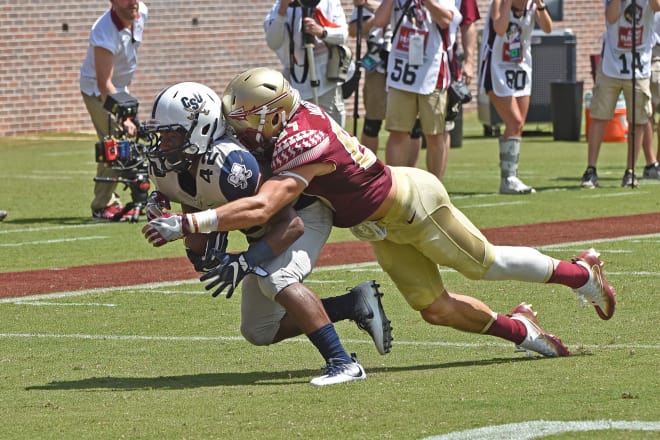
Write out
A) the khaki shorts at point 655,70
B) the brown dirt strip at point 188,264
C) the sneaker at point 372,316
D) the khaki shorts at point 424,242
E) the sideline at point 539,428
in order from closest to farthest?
the sideline at point 539,428, the khaki shorts at point 424,242, the sneaker at point 372,316, the brown dirt strip at point 188,264, the khaki shorts at point 655,70

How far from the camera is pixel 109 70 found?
14047 mm

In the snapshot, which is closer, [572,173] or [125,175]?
[125,175]

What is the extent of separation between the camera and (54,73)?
2550 cm

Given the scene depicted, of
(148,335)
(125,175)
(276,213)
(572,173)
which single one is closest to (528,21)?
(572,173)

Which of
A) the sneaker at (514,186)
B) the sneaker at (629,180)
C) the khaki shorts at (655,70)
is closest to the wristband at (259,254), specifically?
the sneaker at (514,186)

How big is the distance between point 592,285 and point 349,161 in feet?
4.84

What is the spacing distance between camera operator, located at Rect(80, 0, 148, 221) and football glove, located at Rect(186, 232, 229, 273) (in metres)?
7.14

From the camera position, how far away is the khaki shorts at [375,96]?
1648 centimetres

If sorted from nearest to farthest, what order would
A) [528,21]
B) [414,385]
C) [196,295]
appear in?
[414,385] < [196,295] < [528,21]

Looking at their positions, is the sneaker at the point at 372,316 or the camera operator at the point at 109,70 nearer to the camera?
the sneaker at the point at 372,316

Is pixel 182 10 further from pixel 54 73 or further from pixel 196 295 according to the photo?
pixel 196 295

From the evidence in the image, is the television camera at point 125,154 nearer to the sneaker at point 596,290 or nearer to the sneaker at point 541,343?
the sneaker at point 596,290

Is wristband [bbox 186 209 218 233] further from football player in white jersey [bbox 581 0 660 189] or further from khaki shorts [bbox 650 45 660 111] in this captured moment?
khaki shorts [bbox 650 45 660 111]

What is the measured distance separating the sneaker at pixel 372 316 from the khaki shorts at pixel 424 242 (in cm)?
15
